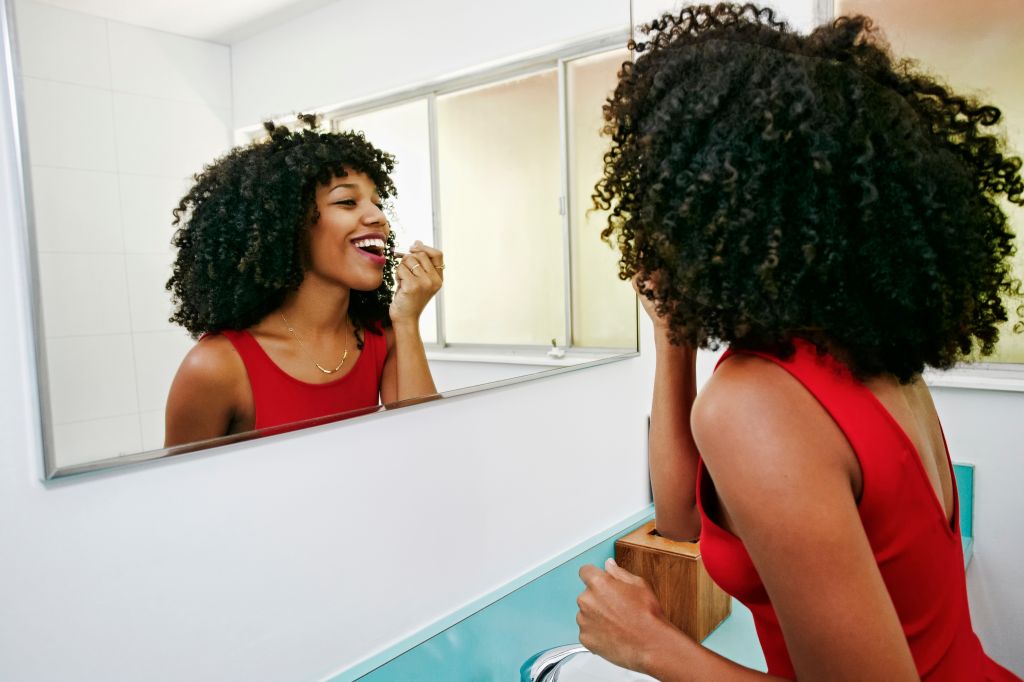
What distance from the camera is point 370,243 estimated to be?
100cm

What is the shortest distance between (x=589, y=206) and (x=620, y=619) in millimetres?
887

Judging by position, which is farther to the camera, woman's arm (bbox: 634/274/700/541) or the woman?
woman's arm (bbox: 634/274/700/541)

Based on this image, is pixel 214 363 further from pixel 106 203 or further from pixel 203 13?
pixel 203 13

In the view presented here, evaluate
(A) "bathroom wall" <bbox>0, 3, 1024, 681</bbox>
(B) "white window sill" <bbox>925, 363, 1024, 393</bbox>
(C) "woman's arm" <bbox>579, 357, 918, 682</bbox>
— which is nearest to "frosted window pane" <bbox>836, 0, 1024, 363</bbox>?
(B) "white window sill" <bbox>925, 363, 1024, 393</bbox>

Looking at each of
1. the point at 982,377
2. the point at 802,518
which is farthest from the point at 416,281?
the point at 982,377

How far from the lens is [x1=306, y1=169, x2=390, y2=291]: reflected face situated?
933mm

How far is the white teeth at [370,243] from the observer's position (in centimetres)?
98

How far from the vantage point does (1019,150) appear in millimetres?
1434

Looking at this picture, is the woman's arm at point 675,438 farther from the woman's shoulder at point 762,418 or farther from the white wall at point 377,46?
the white wall at point 377,46

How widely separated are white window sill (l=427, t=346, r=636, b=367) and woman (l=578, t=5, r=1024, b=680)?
19.3 inches

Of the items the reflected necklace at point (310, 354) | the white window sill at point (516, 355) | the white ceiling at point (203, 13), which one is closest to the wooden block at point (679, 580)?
the white window sill at point (516, 355)

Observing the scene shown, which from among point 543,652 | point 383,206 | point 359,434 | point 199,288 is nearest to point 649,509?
point 543,652

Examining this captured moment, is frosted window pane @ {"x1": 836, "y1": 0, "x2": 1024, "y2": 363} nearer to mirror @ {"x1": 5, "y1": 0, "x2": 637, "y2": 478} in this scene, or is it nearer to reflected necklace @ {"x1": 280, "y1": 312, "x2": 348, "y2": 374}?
mirror @ {"x1": 5, "y1": 0, "x2": 637, "y2": 478}

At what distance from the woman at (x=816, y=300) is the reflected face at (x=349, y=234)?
40 cm
